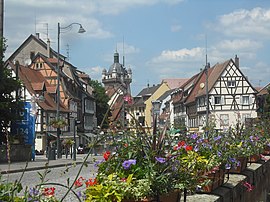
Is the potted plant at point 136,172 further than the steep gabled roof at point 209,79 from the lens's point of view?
No

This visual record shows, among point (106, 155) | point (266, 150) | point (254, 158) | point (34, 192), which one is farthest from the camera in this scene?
point (266, 150)

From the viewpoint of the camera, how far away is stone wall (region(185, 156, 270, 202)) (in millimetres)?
6172

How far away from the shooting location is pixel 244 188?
8180 millimetres

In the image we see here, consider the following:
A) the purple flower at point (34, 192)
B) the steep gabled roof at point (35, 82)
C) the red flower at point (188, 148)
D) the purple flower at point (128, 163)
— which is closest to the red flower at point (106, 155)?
the purple flower at point (128, 163)

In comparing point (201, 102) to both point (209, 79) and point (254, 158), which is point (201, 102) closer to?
point (209, 79)

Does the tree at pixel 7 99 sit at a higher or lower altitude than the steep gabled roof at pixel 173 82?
lower

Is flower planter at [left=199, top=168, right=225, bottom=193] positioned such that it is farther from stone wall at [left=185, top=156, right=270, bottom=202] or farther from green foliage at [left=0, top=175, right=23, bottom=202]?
green foliage at [left=0, top=175, right=23, bottom=202]

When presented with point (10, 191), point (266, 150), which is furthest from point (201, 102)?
point (10, 191)

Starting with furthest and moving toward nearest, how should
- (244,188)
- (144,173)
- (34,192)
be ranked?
(244,188) < (144,173) < (34,192)

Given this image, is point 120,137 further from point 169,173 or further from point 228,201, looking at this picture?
point 228,201

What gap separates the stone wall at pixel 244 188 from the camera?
20.3 ft

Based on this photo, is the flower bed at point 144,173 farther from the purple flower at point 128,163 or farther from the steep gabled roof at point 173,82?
the steep gabled roof at point 173,82

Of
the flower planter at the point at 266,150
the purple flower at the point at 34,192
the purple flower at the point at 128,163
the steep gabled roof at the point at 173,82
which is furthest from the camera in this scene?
the steep gabled roof at the point at 173,82

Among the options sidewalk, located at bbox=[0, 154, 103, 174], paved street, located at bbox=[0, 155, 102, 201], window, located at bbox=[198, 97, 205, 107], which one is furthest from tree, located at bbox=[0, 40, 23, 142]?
window, located at bbox=[198, 97, 205, 107]
